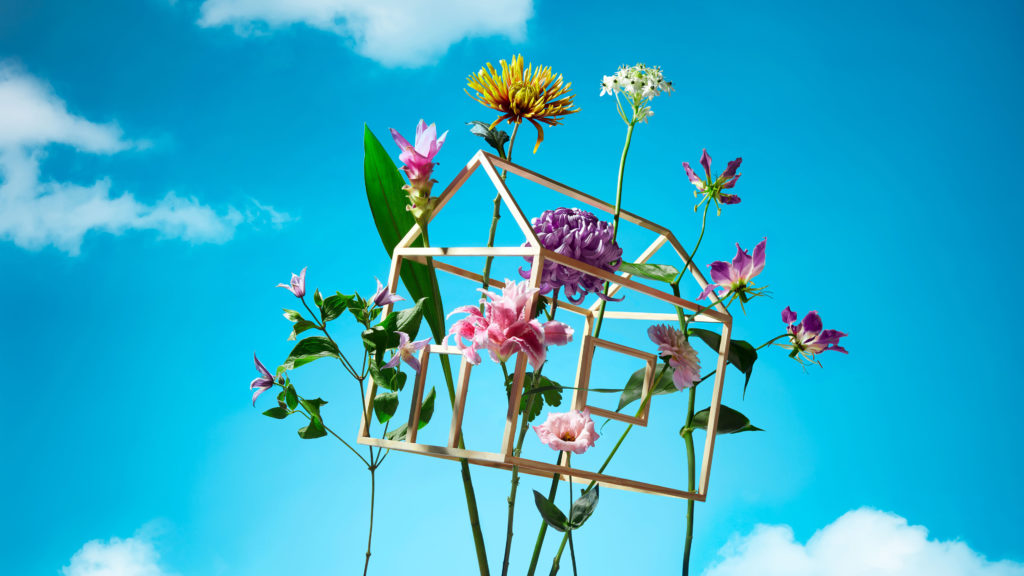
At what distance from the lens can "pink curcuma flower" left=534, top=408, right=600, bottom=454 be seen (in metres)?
1.29

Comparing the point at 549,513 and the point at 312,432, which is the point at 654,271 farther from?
the point at 312,432

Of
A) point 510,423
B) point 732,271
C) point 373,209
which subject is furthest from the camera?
point 373,209

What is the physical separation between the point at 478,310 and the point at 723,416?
1.91ft

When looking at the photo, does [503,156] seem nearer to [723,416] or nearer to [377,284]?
[377,284]

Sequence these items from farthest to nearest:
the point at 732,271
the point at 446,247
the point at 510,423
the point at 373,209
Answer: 1. the point at 373,209
2. the point at 732,271
3. the point at 446,247
4. the point at 510,423

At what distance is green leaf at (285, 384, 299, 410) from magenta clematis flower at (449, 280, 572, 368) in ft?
1.30

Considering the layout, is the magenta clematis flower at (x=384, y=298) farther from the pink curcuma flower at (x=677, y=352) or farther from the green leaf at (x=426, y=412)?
the pink curcuma flower at (x=677, y=352)

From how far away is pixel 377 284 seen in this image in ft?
4.56

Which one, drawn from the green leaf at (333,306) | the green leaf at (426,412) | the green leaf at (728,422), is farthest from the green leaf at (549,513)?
the green leaf at (333,306)

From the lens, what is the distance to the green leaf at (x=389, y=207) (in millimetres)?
1563

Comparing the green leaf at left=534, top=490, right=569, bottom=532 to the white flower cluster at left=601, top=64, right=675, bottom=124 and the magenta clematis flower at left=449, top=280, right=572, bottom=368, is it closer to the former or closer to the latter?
the magenta clematis flower at left=449, top=280, right=572, bottom=368

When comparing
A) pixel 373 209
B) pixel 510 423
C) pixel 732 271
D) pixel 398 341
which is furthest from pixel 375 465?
pixel 732 271

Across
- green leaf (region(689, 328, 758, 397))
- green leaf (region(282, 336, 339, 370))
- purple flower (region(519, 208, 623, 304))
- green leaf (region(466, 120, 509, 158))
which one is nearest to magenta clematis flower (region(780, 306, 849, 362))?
green leaf (region(689, 328, 758, 397))

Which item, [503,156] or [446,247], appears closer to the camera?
[446,247]
